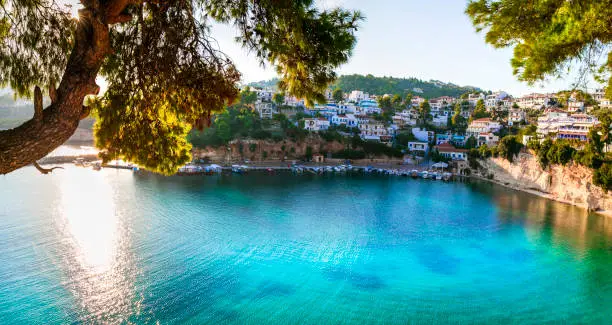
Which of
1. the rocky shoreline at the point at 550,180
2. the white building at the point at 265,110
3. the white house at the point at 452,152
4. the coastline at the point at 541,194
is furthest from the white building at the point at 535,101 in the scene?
the white building at the point at 265,110

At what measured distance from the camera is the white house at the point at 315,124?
39822 mm

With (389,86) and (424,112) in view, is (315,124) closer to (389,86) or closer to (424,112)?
(424,112)

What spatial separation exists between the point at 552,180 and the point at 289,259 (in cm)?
2117

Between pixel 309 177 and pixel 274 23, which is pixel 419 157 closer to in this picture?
pixel 309 177

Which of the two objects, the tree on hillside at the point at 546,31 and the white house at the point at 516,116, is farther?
the white house at the point at 516,116

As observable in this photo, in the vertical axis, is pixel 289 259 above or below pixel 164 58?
below

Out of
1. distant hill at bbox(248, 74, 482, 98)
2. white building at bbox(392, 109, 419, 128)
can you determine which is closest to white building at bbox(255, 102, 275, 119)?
white building at bbox(392, 109, 419, 128)

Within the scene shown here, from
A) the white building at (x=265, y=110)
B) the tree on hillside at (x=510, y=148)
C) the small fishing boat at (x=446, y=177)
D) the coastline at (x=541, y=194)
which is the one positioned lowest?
the coastline at (x=541, y=194)

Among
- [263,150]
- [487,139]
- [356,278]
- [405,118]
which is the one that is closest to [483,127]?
[487,139]

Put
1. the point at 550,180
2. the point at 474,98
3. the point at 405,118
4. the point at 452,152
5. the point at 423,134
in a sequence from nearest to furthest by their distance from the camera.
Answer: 1. the point at 550,180
2. the point at 452,152
3. the point at 423,134
4. the point at 405,118
5. the point at 474,98

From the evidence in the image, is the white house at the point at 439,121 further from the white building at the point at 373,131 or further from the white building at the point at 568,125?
the white building at the point at 568,125

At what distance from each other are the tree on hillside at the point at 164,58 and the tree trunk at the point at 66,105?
23.8 inches

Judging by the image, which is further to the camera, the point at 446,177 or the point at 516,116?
the point at 516,116

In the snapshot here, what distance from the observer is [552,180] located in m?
25.1
